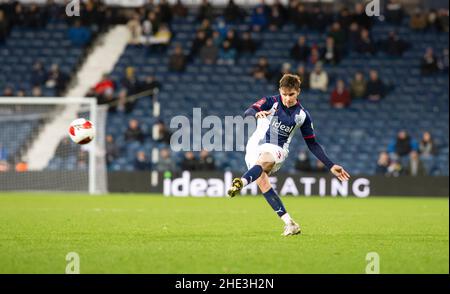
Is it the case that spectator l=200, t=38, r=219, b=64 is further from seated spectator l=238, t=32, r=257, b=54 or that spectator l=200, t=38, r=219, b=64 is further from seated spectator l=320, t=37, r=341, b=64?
seated spectator l=320, t=37, r=341, b=64

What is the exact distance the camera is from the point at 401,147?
83.3 feet

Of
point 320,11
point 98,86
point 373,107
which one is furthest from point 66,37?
point 373,107

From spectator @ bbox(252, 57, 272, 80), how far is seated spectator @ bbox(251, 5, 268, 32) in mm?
1699

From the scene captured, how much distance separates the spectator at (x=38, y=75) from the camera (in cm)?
2783

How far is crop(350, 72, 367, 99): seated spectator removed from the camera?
27312 millimetres

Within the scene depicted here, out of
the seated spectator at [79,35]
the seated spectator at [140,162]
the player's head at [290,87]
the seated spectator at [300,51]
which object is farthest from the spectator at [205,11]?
the player's head at [290,87]

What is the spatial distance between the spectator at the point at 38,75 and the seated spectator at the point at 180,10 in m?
4.91

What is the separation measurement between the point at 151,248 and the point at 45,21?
70.7ft

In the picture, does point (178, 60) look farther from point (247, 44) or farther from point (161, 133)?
point (161, 133)

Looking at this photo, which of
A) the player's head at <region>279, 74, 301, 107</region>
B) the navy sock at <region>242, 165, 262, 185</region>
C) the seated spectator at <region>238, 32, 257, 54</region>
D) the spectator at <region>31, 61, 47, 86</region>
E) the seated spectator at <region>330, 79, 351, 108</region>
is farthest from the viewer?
the seated spectator at <region>238, 32, 257, 54</region>

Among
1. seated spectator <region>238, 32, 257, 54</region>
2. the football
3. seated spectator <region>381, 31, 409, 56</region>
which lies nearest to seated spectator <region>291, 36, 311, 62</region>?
seated spectator <region>238, 32, 257, 54</region>

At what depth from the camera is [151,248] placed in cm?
955

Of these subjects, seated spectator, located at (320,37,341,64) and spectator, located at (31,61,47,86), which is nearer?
spectator, located at (31,61,47,86)

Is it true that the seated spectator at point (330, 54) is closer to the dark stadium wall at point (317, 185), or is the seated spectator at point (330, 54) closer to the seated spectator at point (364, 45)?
the seated spectator at point (364, 45)
